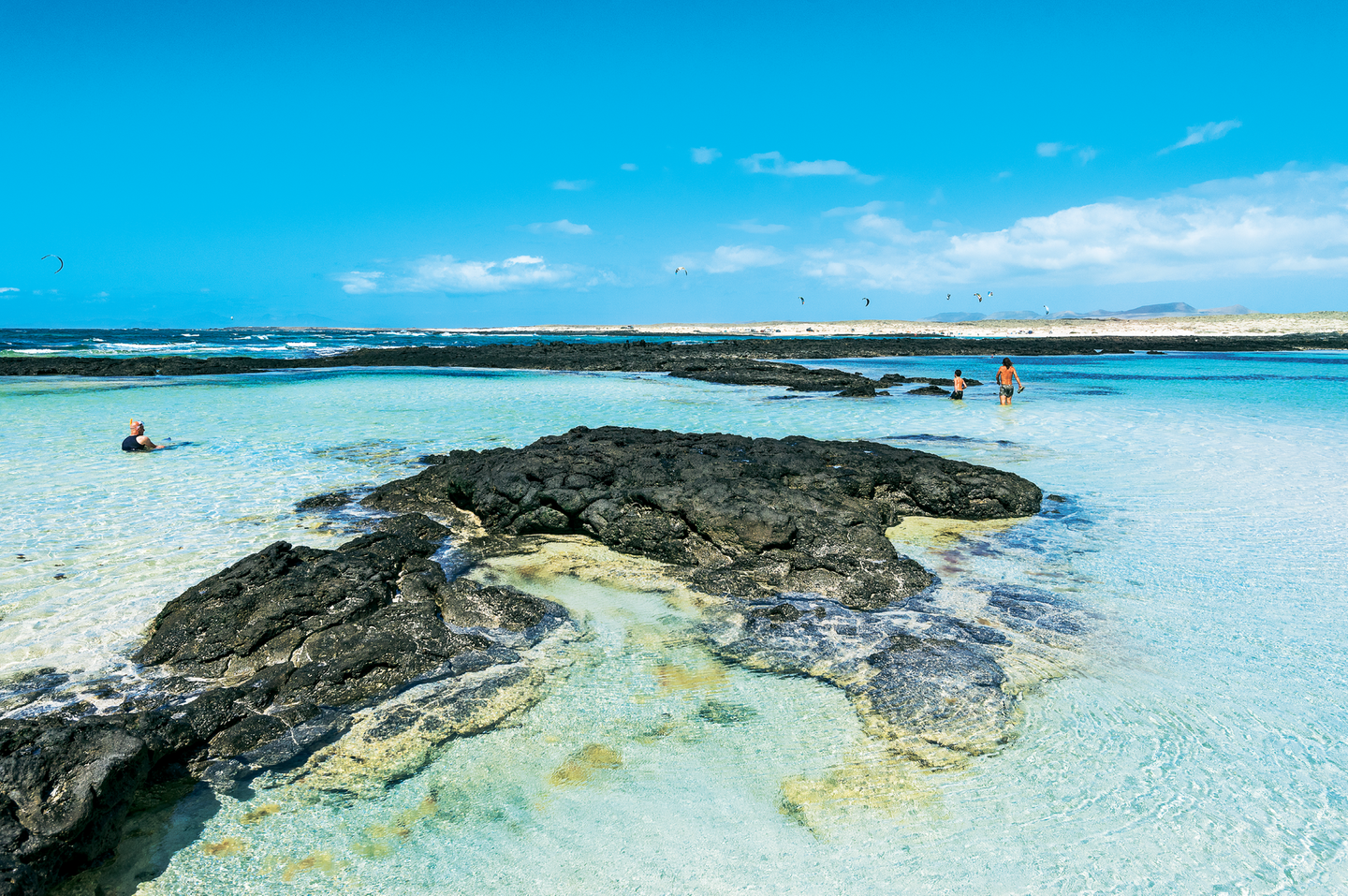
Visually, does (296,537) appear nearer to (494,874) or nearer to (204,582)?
(204,582)

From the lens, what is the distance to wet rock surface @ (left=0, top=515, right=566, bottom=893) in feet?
10.3

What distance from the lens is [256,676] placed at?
4.71m

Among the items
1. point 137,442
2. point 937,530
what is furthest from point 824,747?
point 137,442

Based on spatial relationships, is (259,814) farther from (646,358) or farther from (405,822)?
(646,358)

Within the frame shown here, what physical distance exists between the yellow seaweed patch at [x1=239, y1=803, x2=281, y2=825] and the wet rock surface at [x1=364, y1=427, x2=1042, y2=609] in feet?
12.1

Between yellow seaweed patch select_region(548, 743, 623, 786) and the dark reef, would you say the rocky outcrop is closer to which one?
the dark reef

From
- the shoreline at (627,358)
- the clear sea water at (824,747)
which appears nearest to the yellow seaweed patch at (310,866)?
the clear sea water at (824,747)

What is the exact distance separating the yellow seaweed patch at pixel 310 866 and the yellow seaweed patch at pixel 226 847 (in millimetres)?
264

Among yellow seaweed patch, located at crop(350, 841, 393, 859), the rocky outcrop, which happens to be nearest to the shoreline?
the rocky outcrop

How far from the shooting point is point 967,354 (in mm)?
49656

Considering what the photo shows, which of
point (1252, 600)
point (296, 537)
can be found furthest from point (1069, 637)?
point (296, 537)

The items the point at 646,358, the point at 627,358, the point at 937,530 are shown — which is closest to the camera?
the point at 937,530

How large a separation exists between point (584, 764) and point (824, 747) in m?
1.35

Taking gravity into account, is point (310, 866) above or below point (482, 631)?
below
